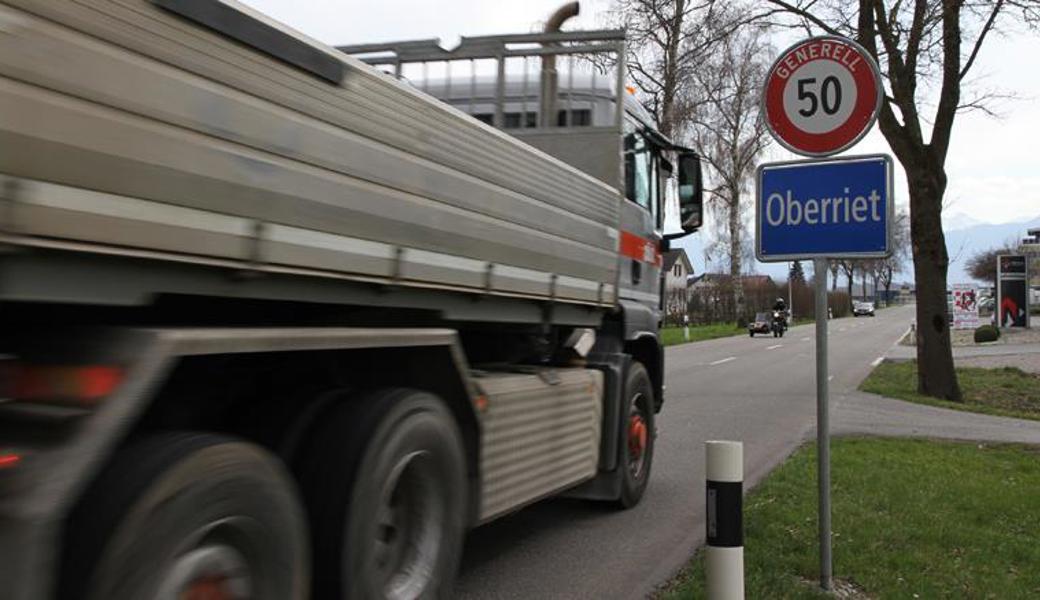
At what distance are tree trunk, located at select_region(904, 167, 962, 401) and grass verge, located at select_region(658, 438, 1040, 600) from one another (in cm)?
795

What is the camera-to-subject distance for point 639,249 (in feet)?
23.1

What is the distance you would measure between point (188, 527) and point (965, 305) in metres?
44.1

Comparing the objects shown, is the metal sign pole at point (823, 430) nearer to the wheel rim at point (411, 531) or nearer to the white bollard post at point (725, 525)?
the white bollard post at point (725, 525)

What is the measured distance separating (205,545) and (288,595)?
427 millimetres

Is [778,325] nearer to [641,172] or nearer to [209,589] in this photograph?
[641,172]

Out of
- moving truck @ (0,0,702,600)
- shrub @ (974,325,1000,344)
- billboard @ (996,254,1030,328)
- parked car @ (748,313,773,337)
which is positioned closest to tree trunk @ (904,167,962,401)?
moving truck @ (0,0,702,600)

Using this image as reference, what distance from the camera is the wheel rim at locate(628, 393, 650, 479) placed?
6.82m

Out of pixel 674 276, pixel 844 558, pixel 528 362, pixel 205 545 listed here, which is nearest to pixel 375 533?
pixel 205 545

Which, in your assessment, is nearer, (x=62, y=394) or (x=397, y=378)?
(x=62, y=394)

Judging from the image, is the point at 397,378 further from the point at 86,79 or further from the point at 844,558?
the point at 844,558

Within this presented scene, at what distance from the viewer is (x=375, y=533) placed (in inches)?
134

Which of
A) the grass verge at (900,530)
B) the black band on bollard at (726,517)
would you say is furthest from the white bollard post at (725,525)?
the grass verge at (900,530)

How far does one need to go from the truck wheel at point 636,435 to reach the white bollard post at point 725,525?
242 centimetres

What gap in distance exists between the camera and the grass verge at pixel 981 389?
50.7ft
